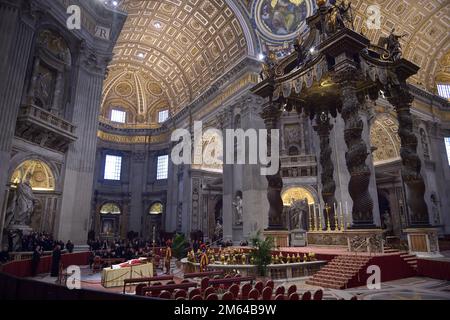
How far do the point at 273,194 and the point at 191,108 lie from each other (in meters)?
15.5

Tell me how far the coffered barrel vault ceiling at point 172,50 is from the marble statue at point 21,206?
1376 centimetres

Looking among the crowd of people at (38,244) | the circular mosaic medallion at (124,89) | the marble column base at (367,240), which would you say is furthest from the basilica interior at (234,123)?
the crowd of people at (38,244)

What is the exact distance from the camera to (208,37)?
21.2 meters

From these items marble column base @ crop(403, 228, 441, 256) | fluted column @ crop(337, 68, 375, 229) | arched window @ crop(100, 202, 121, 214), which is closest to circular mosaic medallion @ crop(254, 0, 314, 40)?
fluted column @ crop(337, 68, 375, 229)

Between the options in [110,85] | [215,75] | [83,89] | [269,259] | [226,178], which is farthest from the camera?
[110,85]

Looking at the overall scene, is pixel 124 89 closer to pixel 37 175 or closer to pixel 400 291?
pixel 37 175

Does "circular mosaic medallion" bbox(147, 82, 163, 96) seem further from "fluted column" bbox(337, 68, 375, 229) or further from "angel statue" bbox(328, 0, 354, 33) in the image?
"fluted column" bbox(337, 68, 375, 229)

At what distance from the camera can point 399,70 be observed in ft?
31.9

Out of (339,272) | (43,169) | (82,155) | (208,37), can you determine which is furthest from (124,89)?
(339,272)

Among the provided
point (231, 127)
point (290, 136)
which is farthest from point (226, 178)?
point (290, 136)

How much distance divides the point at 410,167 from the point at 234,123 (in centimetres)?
1103

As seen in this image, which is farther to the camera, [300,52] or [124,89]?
[124,89]

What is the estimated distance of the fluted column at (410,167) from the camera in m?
9.20
